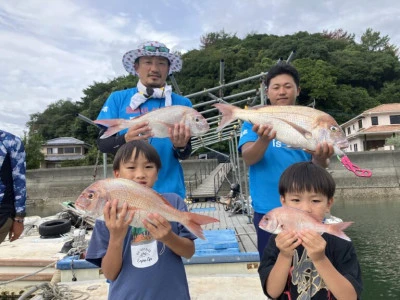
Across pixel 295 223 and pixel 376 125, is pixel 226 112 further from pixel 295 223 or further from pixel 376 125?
pixel 376 125

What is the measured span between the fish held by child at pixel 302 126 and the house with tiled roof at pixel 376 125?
34974 millimetres

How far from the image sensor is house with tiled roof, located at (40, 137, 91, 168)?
4803 centimetres

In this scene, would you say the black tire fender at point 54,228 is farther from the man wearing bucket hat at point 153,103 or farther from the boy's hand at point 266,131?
the boy's hand at point 266,131

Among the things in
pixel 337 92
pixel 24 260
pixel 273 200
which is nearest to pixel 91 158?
pixel 337 92

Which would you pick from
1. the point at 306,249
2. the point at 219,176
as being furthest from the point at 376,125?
the point at 306,249

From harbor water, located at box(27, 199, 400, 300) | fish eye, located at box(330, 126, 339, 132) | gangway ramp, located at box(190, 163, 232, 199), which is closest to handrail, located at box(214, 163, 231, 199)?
gangway ramp, located at box(190, 163, 232, 199)

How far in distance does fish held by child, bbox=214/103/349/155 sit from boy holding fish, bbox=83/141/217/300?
97 cm

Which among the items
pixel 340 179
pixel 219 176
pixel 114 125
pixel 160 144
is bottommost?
pixel 340 179

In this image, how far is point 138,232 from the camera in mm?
2254

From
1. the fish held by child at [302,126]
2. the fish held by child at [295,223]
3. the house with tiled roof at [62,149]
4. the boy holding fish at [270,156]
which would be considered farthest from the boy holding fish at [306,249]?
the house with tiled roof at [62,149]

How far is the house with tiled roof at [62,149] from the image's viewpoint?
4803cm

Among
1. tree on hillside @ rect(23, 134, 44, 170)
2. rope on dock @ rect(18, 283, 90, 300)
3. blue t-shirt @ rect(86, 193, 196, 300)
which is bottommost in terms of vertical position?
rope on dock @ rect(18, 283, 90, 300)

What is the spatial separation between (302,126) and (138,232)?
146 cm

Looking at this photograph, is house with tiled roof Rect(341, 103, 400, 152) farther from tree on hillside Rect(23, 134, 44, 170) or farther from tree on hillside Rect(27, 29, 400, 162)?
tree on hillside Rect(23, 134, 44, 170)
